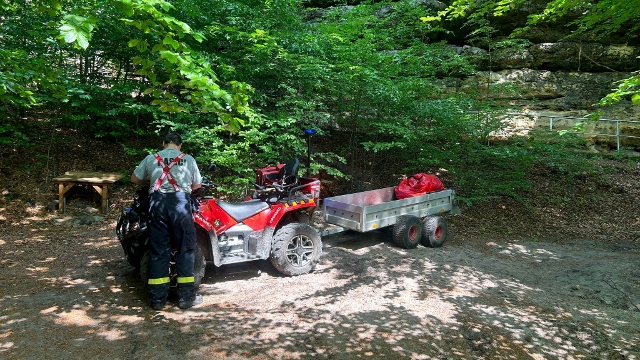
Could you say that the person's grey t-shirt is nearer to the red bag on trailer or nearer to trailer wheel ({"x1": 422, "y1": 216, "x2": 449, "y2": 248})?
trailer wheel ({"x1": 422, "y1": 216, "x2": 449, "y2": 248})

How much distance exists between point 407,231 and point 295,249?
6.93ft

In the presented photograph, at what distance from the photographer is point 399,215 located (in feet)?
21.1

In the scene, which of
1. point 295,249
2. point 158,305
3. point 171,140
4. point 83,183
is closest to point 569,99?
point 295,249

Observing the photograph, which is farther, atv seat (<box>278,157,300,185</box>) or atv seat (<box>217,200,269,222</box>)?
atv seat (<box>278,157,300,185</box>)

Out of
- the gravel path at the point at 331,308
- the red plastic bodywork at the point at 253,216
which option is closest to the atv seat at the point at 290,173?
the red plastic bodywork at the point at 253,216

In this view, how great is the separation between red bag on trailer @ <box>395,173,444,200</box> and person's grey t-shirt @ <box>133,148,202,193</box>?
419cm

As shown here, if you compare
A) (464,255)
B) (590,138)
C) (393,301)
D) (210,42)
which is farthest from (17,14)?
(590,138)

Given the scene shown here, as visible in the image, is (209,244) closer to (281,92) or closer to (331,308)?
(331,308)

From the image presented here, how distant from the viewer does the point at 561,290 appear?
5.10 meters

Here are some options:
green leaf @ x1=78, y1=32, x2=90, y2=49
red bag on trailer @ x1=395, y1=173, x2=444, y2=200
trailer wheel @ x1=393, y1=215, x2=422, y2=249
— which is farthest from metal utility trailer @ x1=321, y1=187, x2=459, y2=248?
green leaf @ x1=78, y1=32, x2=90, y2=49

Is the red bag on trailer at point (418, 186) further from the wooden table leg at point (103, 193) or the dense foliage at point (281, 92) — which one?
the wooden table leg at point (103, 193)

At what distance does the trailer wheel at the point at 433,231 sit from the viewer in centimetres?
661

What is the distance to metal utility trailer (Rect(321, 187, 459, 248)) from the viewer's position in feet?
19.5

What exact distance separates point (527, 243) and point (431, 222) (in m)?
2.17
